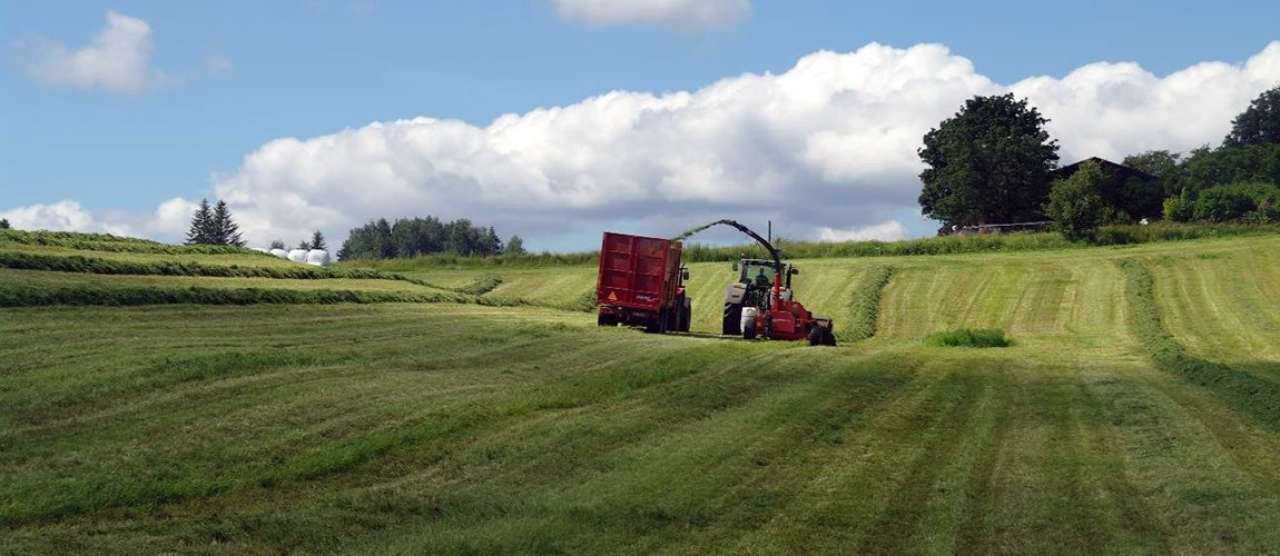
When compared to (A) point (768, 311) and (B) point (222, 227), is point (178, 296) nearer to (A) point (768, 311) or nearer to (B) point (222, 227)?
(A) point (768, 311)

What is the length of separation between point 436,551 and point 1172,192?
86338 millimetres

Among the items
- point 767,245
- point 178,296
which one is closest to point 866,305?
point 767,245

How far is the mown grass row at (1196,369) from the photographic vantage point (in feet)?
60.3

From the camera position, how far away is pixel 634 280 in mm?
33719

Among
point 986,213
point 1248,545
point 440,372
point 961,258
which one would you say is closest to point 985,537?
point 1248,545

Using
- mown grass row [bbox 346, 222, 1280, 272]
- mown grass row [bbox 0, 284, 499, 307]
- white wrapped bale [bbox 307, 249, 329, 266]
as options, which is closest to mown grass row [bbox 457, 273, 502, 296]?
mown grass row [bbox 346, 222, 1280, 272]

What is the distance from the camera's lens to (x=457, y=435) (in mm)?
13258

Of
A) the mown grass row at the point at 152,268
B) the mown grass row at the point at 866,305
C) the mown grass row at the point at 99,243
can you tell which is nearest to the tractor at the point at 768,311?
the mown grass row at the point at 866,305

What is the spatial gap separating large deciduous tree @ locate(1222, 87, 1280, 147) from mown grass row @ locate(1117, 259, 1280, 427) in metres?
123

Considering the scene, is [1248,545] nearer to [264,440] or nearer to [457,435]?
[457,435]

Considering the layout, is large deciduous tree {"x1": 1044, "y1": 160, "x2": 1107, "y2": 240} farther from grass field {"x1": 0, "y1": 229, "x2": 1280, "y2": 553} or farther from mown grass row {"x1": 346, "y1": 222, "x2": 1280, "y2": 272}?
grass field {"x1": 0, "y1": 229, "x2": 1280, "y2": 553}

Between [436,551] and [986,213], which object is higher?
[986,213]

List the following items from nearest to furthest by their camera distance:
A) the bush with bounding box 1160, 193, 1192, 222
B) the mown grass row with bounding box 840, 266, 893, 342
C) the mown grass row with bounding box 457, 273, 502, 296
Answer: the mown grass row with bounding box 840, 266, 893, 342
the mown grass row with bounding box 457, 273, 502, 296
the bush with bounding box 1160, 193, 1192, 222

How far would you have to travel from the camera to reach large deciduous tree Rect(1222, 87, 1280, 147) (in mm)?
153625
